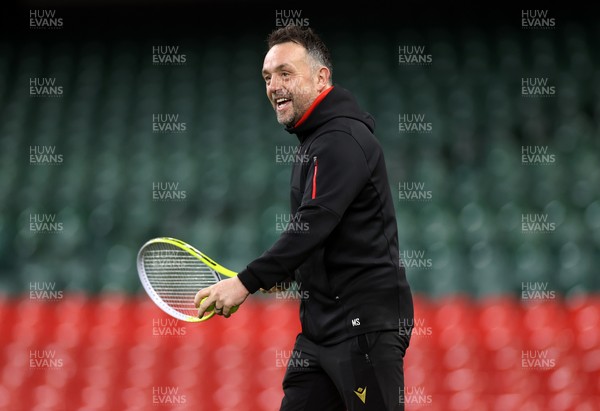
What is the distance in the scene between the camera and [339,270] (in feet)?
7.36

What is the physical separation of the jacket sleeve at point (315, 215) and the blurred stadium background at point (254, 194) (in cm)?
229

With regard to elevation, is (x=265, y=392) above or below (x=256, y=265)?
below

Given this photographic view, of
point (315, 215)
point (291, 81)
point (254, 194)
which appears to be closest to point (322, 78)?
point (291, 81)

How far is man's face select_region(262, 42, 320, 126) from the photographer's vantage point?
236 centimetres

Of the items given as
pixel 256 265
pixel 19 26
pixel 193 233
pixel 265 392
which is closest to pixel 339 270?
pixel 256 265

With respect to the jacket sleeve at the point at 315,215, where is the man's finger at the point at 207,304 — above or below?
below

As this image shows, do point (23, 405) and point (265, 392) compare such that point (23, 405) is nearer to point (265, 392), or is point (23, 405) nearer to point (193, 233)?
point (265, 392)

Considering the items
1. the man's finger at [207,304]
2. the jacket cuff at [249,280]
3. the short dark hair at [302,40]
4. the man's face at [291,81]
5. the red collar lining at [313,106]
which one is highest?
the short dark hair at [302,40]

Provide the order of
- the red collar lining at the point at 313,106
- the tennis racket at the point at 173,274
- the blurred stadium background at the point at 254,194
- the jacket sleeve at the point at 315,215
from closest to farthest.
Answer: the jacket sleeve at the point at 315,215 < the red collar lining at the point at 313,106 < the tennis racket at the point at 173,274 < the blurred stadium background at the point at 254,194

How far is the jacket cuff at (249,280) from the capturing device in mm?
2154

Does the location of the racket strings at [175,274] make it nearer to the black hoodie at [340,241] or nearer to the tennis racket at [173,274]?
the tennis racket at [173,274]

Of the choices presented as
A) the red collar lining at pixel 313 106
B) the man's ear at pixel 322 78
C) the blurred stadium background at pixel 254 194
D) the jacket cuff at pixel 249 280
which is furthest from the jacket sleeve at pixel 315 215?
the blurred stadium background at pixel 254 194

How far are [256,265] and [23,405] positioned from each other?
281 centimetres

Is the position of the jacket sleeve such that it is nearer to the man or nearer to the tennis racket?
the man
